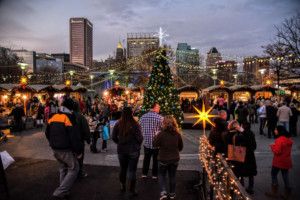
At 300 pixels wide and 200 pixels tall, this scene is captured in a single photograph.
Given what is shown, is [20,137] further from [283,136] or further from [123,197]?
[283,136]

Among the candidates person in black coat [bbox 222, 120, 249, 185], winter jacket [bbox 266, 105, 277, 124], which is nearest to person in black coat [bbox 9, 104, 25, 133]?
person in black coat [bbox 222, 120, 249, 185]

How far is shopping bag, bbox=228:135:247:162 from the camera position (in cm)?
376

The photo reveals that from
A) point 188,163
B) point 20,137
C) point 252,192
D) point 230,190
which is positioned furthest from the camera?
point 20,137

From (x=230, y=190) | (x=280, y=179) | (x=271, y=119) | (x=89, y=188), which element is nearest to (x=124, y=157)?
(x=89, y=188)

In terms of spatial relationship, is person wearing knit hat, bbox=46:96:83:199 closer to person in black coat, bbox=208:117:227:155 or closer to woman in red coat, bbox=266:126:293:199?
person in black coat, bbox=208:117:227:155

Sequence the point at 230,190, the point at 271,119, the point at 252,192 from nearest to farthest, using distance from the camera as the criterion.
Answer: the point at 230,190
the point at 252,192
the point at 271,119

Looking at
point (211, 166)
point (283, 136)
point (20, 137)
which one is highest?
point (283, 136)

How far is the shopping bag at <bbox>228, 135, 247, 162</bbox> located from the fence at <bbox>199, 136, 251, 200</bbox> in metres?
0.38

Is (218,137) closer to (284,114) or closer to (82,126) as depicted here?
(82,126)

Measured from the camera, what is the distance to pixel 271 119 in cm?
898

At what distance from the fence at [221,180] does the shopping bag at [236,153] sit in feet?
1.25

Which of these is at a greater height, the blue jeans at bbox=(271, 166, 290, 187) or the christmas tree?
the christmas tree

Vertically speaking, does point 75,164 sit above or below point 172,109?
below

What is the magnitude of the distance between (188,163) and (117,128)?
3096mm
